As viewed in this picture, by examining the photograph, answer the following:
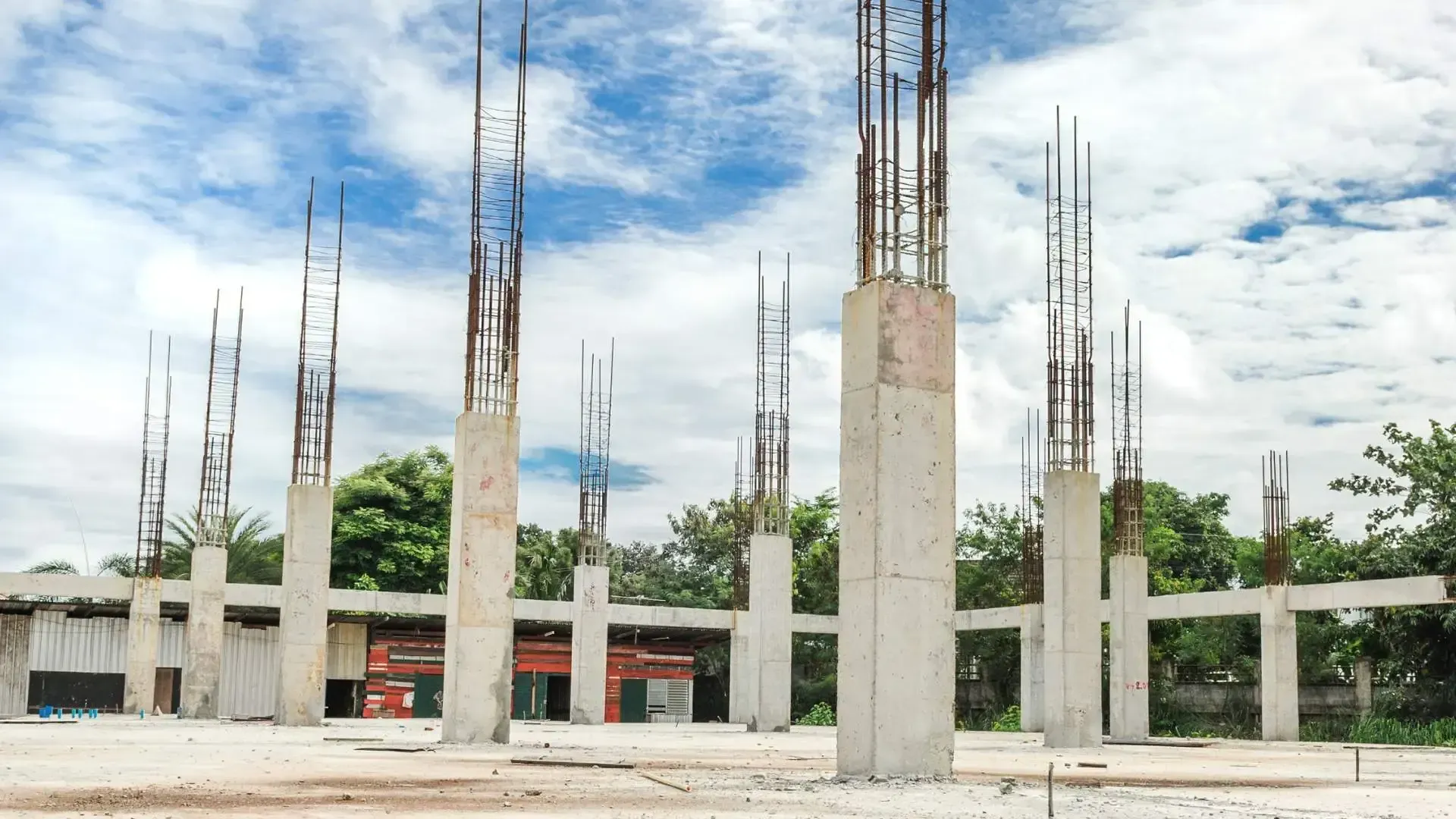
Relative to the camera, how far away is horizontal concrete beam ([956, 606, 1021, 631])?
3991 cm

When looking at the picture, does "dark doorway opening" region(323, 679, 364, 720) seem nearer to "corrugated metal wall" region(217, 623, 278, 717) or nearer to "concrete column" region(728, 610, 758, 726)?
"corrugated metal wall" region(217, 623, 278, 717)

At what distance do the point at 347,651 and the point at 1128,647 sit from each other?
22.8 m

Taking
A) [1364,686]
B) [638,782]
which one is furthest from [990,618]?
[638,782]

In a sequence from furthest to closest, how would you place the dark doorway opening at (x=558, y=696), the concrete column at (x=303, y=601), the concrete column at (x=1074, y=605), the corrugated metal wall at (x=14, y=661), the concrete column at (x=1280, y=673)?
the dark doorway opening at (x=558, y=696)
the corrugated metal wall at (x=14, y=661)
the concrete column at (x=1280, y=673)
the concrete column at (x=303, y=601)
the concrete column at (x=1074, y=605)

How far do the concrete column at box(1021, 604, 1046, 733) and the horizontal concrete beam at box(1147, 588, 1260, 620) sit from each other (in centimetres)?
323

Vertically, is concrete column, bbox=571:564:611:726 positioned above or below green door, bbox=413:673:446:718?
above

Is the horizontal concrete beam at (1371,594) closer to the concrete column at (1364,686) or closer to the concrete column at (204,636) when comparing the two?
the concrete column at (1364,686)

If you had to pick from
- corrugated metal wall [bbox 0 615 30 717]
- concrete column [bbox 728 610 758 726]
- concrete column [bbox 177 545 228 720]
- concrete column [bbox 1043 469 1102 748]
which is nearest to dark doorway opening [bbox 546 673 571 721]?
concrete column [bbox 728 610 758 726]

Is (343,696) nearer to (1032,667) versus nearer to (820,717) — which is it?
(820,717)

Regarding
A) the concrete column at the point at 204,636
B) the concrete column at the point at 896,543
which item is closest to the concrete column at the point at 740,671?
the concrete column at the point at 204,636

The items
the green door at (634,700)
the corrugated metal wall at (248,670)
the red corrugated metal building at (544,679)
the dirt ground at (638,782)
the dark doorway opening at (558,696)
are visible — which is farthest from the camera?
the dark doorway opening at (558,696)

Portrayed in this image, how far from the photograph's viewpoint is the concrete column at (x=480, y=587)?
21.2 metres

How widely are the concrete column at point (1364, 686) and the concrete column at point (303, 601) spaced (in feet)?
78.7

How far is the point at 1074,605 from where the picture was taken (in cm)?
2536
